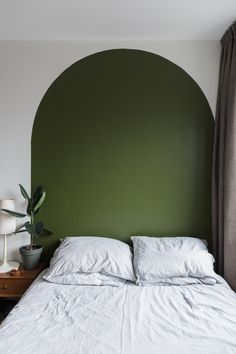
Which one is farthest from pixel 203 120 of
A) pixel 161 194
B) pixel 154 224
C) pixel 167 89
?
pixel 154 224

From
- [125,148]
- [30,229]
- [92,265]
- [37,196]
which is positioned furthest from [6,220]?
[125,148]

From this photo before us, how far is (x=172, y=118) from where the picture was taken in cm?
245

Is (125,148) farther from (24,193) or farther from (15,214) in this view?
(15,214)

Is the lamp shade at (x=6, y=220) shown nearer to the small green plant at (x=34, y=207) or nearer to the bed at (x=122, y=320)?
the small green plant at (x=34, y=207)

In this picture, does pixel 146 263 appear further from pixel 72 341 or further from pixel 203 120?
pixel 203 120

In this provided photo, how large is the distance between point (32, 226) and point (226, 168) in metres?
1.75

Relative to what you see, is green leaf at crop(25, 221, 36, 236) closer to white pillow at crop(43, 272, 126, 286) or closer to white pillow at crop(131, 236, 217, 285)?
white pillow at crop(43, 272, 126, 286)

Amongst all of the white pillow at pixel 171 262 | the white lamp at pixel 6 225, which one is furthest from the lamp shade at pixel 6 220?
the white pillow at pixel 171 262

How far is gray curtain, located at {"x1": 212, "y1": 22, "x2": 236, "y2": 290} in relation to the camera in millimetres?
2137

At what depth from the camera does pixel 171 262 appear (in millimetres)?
2039

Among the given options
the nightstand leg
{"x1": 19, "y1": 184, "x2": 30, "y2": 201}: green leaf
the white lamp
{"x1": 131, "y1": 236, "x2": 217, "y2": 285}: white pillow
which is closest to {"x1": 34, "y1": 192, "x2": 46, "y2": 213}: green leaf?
{"x1": 19, "y1": 184, "x2": 30, "y2": 201}: green leaf

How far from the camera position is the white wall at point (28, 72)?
2465 millimetres

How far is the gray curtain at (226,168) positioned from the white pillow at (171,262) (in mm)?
189

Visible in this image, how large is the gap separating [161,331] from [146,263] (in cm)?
68
